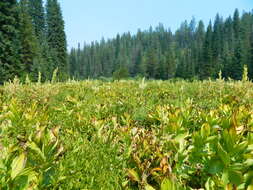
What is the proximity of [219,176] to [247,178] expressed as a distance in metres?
0.16

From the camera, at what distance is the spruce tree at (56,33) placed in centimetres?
7469

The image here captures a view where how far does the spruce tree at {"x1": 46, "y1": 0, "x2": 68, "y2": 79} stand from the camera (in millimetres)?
74688

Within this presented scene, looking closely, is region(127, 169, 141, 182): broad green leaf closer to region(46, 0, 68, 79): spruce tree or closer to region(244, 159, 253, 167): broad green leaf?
region(244, 159, 253, 167): broad green leaf

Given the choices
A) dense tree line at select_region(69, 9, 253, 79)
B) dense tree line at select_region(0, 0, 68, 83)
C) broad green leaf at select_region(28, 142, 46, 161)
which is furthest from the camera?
dense tree line at select_region(69, 9, 253, 79)

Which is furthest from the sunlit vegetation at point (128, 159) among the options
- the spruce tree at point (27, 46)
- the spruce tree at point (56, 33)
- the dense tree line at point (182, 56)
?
the dense tree line at point (182, 56)

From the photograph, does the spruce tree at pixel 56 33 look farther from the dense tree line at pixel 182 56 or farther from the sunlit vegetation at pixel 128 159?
the sunlit vegetation at pixel 128 159

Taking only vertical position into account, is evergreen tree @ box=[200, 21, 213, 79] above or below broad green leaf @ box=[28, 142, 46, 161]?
above

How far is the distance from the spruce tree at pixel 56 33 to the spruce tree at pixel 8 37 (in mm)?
35005

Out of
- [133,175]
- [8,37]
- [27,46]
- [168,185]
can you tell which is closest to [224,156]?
[168,185]

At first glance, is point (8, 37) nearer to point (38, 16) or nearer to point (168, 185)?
point (168, 185)

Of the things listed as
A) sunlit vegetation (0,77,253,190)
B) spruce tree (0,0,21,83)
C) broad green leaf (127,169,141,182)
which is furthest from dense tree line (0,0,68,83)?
broad green leaf (127,169,141,182)

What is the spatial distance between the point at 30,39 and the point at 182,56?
110528 mm

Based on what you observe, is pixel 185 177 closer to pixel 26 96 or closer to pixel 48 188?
pixel 48 188

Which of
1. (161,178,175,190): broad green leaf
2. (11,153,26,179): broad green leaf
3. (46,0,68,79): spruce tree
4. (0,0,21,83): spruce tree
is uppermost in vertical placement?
(46,0,68,79): spruce tree
